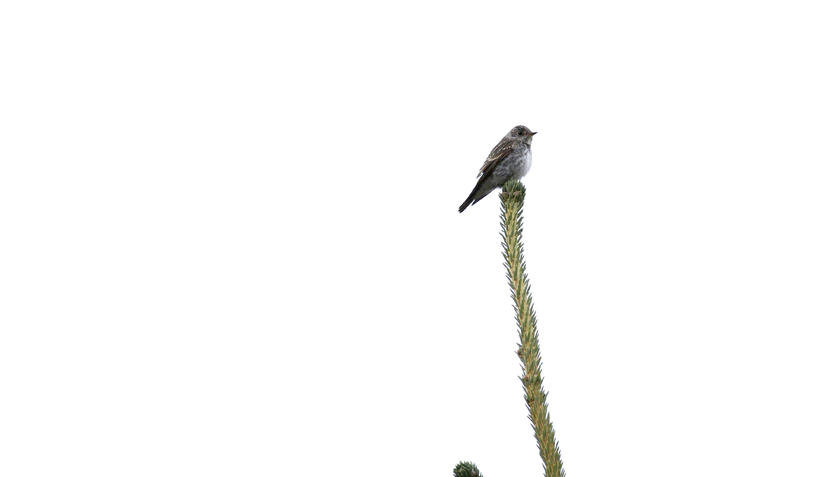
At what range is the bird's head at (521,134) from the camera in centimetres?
1230

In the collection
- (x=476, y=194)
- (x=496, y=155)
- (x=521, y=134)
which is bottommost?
(x=476, y=194)

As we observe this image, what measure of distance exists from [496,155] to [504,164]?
22 centimetres

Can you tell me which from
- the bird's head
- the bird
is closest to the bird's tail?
the bird

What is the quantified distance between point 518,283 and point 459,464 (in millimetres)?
1223

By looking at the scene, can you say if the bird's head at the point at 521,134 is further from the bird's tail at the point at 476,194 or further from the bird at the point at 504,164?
the bird's tail at the point at 476,194

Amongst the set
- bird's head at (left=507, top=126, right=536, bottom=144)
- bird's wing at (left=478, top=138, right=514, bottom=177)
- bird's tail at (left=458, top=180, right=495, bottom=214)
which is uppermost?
bird's head at (left=507, top=126, right=536, bottom=144)

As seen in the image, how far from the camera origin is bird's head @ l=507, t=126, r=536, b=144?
12.3 meters

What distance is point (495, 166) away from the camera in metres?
11.8

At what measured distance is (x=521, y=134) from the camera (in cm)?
1241

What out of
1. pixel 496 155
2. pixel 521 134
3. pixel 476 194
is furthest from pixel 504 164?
pixel 521 134

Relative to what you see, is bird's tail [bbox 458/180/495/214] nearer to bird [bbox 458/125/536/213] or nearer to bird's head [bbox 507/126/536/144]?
bird [bbox 458/125/536/213]

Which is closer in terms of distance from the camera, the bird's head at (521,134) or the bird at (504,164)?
the bird at (504,164)

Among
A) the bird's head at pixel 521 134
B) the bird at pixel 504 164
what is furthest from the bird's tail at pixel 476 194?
the bird's head at pixel 521 134

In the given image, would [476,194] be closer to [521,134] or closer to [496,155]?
[496,155]
